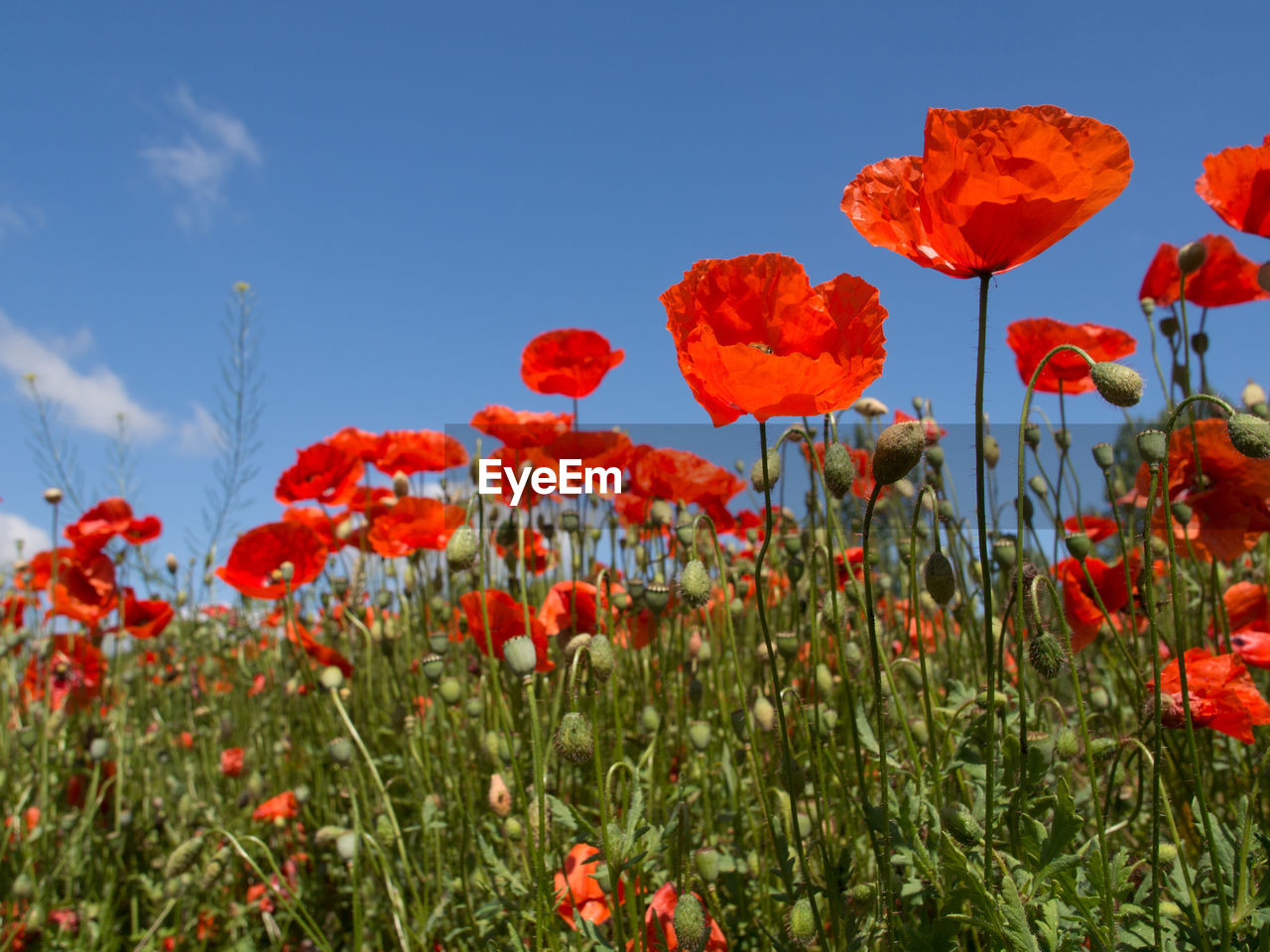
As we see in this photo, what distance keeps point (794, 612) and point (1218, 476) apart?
100 cm

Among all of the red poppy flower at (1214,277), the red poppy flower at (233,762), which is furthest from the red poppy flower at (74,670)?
the red poppy flower at (1214,277)

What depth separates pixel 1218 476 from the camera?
1.79 meters

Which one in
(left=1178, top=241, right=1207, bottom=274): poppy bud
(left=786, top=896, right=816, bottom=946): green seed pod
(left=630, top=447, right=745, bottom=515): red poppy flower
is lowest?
(left=786, top=896, right=816, bottom=946): green seed pod

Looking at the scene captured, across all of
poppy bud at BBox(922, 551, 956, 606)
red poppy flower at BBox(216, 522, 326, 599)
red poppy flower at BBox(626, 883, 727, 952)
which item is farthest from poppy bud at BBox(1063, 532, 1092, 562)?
red poppy flower at BBox(216, 522, 326, 599)

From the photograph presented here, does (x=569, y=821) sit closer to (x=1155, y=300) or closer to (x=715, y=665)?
(x=715, y=665)

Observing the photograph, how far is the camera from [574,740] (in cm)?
122

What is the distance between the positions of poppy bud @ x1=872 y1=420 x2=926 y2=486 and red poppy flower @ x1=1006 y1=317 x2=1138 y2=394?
3.70 feet

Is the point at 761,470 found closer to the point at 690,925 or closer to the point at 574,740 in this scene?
the point at 574,740

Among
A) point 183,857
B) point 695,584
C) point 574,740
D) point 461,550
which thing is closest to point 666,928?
point 574,740

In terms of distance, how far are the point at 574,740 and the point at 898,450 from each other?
0.65 metres

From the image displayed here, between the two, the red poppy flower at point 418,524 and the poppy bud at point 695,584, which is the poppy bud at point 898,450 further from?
the red poppy flower at point 418,524

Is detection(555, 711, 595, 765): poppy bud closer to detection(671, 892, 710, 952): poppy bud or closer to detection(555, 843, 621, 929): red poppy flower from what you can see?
detection(671, 892, 710, 952): poppy bud

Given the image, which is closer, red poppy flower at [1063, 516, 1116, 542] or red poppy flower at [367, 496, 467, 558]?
red poppy flower at [1063, 516, 1116, 542]

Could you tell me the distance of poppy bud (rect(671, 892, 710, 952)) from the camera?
3.93ft
